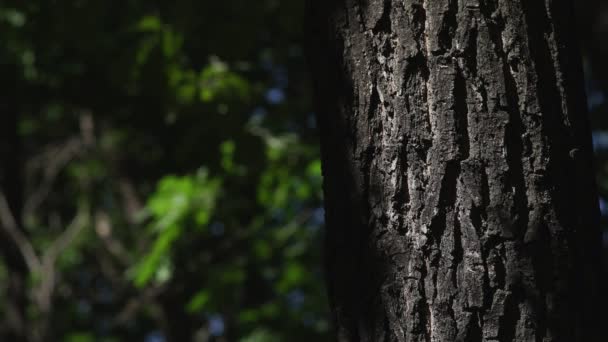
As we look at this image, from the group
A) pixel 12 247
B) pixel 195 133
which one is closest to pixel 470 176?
pixel 195 133

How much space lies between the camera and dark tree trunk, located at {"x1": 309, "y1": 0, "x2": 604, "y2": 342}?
5.01 feet

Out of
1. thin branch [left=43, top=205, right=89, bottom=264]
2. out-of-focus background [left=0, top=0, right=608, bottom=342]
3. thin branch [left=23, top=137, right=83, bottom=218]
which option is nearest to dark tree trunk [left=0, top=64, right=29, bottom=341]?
out-of-focus background [left=0, top=0, right=608, bottom=342]

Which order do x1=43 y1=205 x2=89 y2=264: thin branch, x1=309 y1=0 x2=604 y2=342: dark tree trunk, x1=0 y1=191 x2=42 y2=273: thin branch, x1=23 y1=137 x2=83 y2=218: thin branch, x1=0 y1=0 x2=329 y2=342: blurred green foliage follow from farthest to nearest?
1. x1=23 y1=137 x2=83 y2=218: thin branch
2. x1=43 y1=205 x2=89 y2=264: thin branch
3. x1=0 y1=191 x2=42 y2=273: thin branch
4. x1=0 y1=0 x2=329 y2=342: blurred green foliage
5. x1=309 y1=0 x2=604 y2=342: dark tree trunk

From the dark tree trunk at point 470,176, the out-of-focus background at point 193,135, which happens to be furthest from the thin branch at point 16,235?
the dark tree trunk at point 470,176

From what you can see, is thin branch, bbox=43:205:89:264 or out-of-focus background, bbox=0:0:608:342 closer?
out-of-focus background, bbox=0:0:608:342

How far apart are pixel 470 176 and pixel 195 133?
7.84 ft

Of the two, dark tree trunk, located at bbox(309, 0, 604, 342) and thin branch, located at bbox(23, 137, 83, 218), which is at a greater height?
thin branch, located at bbox(23, 137, 83, 218)

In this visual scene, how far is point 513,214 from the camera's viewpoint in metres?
1.53

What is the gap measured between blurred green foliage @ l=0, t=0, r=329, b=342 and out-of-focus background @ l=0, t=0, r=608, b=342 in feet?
0.04

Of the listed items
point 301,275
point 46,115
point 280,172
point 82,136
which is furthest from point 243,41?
point 82,136

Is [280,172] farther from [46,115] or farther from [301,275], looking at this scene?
[46,115]

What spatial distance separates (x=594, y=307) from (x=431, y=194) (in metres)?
0.38

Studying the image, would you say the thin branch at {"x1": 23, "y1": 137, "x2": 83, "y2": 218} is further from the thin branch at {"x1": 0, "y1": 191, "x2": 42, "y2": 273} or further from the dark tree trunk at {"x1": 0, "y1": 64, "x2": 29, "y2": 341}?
the thin branch at {"x1": 0, "y1": 191, "x2": 42, "y2": 273}

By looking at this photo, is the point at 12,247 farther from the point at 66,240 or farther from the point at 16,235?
the point at 66,240
